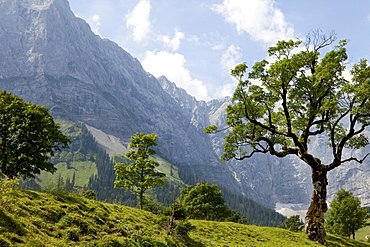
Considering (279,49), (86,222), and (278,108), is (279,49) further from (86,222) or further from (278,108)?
(86,222)

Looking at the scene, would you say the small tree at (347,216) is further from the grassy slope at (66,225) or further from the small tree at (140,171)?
the grassy slope at (66,225)

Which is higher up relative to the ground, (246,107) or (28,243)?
(246,107)

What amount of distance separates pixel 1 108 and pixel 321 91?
3998 centimetres

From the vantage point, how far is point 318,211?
2577 centimetres

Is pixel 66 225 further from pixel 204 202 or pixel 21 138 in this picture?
pixel 204 202

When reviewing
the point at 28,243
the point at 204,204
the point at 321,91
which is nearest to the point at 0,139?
the point at 28,243

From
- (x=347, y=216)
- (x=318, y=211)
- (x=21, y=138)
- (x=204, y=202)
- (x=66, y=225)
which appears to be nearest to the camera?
(x=66, y=225)

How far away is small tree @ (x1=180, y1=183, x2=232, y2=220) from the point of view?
79.9 m

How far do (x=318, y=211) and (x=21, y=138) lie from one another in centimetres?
3730

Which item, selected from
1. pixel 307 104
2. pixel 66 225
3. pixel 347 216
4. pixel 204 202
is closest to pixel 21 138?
pixel 66 225

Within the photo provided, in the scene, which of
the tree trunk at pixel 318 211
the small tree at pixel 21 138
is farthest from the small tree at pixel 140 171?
the tree trunk at pixel 318 211

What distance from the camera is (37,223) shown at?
13.7 metres

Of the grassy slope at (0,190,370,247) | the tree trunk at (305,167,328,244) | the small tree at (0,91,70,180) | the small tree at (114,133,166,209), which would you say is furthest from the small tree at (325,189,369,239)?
the small tree at (0,91,70,180)

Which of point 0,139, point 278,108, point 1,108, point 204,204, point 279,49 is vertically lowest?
point 204,204
